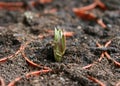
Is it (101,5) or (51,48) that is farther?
(101,5)

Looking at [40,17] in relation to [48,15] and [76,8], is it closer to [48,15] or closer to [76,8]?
[48,15]

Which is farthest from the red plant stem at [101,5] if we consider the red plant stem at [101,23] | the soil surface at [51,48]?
the red plant stem at [101,23]

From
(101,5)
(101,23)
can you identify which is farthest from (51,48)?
(101,5)

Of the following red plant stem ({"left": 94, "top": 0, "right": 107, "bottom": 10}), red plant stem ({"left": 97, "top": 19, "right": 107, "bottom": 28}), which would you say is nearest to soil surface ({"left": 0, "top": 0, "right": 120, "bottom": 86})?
red plant stem ({"left": 97, "top": 19, "right": 107, "bottom": 28})

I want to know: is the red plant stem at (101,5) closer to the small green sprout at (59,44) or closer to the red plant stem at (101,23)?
the red plant stem at (101,23)

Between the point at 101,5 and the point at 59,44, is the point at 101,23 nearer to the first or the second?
the point at 101,5
